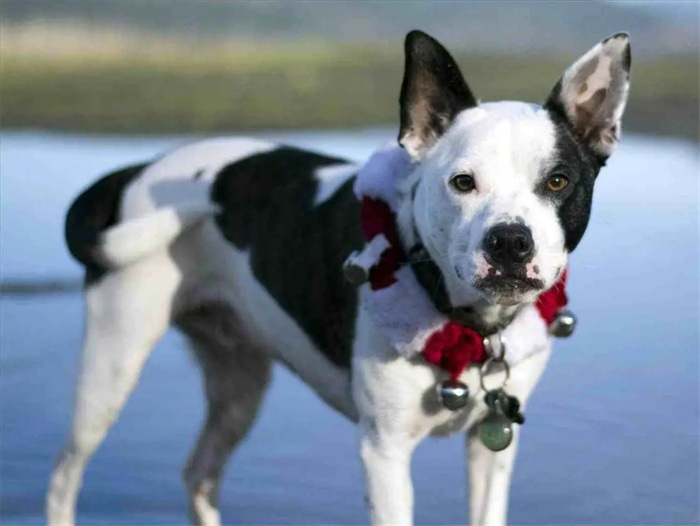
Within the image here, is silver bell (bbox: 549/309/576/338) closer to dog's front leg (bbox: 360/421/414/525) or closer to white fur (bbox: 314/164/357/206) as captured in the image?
dog's front leg (bbox: 360/421/414/525)

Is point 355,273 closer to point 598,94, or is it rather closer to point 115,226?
point 598,94

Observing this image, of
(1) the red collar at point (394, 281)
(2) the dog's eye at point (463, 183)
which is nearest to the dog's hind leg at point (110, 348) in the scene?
A: (1) the red collar at point (394, 281)

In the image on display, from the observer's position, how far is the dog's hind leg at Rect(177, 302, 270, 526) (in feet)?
16.5

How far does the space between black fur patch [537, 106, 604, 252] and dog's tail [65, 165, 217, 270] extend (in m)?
1.32

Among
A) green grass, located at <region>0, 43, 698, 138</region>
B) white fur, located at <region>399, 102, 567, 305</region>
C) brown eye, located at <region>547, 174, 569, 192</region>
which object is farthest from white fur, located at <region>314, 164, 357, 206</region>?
green grass, located at <region>0, 43, 698, 138</region>

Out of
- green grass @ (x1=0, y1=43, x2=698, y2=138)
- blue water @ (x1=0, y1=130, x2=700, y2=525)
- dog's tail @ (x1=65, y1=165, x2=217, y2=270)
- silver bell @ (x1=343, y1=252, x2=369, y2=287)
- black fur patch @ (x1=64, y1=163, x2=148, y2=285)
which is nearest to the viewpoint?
silver bell @ (x1=343, y1=252, x2=369, y2=287)

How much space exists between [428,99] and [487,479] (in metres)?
1.09

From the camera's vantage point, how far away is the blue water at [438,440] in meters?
5.20

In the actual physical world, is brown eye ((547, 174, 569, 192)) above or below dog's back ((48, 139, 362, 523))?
above

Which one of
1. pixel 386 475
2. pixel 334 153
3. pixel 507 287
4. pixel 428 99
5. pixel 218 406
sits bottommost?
pixel 334 153

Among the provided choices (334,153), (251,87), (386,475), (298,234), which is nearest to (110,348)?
(298,234)

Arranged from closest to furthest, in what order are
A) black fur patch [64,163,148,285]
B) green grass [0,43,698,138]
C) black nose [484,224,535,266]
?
1. black nose [484,224,535,266]
2. black fur patch [64,163,148,285]
3. green grass [0,43,698,138]

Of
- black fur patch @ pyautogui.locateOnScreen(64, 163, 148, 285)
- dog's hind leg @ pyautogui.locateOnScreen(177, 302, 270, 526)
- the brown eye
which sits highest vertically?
the brown eye

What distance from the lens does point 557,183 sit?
3607 millimetres
